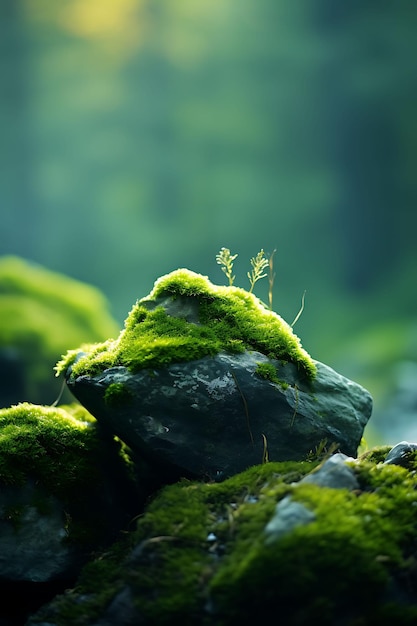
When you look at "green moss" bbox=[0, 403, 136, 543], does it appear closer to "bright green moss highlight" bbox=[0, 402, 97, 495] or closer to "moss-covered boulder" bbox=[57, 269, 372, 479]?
"bright green moss highlight" bbox=[0, 402, 97, 495]

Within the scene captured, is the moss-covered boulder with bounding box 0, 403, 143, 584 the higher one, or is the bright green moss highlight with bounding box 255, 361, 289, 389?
the bright green moss highlight with bounding box 255, 361, 289, 389

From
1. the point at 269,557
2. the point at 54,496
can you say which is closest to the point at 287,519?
the point at 269,557

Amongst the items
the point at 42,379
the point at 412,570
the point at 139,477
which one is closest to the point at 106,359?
the point at 139,477

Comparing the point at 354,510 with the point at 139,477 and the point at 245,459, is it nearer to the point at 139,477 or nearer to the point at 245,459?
the point at 245,459

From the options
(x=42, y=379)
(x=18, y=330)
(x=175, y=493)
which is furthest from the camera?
(x=18, y=330)

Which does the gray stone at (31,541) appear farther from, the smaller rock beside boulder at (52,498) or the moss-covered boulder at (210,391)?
the moss-covered boulder at (210,391)

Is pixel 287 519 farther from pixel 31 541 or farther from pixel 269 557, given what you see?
pixel 31 541

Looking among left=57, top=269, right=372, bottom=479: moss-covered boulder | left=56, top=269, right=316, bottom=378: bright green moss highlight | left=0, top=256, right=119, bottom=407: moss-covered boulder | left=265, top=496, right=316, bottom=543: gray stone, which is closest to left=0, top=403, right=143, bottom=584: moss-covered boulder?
left=57, top=269, right=372, bottom=479: moss-covered boulder
